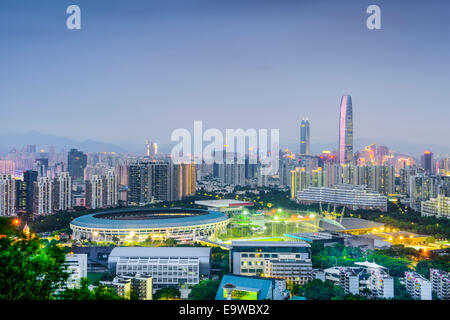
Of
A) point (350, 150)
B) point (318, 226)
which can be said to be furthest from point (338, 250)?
point (350, 150)

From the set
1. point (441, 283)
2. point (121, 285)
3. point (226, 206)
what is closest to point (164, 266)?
point (121, 285)

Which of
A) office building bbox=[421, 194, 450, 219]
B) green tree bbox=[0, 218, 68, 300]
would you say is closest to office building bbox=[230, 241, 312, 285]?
green tree bbox=[0, 218, 68, 300]

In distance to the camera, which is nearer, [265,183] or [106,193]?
[106,193]

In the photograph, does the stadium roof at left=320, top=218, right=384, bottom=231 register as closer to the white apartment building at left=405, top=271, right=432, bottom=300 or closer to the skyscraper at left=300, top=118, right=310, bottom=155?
the skyscraper at left=300, top=118, right=310, bottom=155

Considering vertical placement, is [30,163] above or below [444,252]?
above
